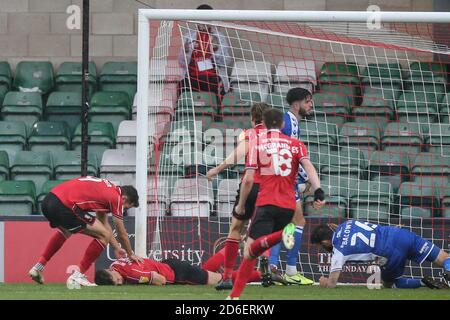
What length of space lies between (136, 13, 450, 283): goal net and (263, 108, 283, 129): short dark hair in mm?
2720

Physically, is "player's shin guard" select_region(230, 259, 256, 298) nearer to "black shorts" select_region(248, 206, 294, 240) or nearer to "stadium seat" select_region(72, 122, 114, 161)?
"black shorts" select_region(248, 206, 294, 240)

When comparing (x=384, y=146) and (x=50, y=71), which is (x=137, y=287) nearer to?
(x=384, y=146)

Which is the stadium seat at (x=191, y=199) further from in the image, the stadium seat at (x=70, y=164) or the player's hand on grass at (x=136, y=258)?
the player's hand on grass at (x=136, y=258)

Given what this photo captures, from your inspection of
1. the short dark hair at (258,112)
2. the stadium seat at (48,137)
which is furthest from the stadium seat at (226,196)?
the stadium seat at (48,137)

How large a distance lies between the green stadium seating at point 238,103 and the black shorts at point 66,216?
3.48 metres

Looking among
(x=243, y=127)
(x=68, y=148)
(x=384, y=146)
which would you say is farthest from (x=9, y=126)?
(x=384, y=146)

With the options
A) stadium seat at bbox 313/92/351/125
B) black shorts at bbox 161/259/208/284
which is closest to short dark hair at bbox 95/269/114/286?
black shorts at bbox 161/259/208/284

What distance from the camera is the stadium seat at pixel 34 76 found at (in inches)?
725

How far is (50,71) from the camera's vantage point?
731 inches

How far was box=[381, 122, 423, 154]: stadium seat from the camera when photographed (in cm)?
1579

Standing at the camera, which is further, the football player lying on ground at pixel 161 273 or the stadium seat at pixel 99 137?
the stadium seat at pixel 99 137

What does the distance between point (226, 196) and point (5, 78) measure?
4486 mm

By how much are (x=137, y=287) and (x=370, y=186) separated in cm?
356
